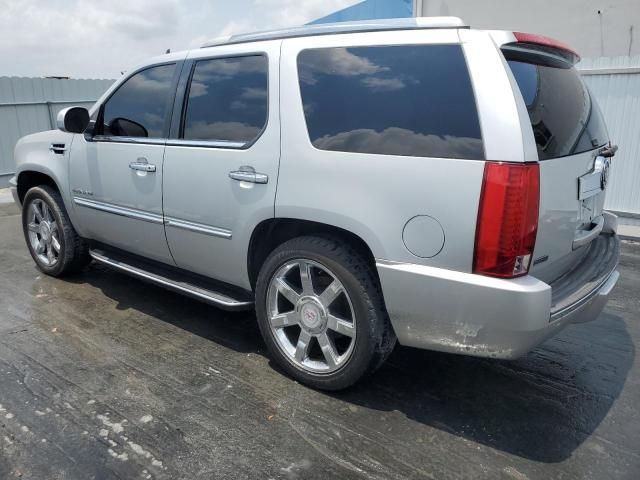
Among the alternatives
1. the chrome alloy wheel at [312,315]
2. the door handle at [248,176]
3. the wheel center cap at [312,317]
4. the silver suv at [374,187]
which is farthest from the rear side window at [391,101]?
the wheel center cap at [312,317]

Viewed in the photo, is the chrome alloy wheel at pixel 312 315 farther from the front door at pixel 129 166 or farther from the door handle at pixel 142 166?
the door handle at pixel 142 166

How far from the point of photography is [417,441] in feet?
8.52

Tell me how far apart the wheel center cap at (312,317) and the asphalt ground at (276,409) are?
397 mm

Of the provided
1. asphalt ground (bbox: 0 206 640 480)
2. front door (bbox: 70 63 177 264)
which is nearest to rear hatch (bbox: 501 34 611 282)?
asphalt ground (bbox: 0 206 640 480)

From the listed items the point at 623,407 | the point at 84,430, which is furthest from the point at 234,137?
the point at 623,407

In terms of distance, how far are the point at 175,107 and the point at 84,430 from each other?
6.92 ft

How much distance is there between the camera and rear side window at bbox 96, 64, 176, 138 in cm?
370

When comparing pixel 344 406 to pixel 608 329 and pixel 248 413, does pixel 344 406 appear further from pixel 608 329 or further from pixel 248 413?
pixel 608 329

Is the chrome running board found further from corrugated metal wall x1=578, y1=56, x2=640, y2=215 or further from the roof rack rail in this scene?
corrugated metal wall x1=578, y1=56, x2=640, y2=215

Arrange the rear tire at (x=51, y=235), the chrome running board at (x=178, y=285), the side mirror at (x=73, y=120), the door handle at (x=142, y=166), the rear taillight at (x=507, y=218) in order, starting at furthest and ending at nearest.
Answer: the rear tire at (x=51, y=235), the side mirror at (x=73, y=120), the door handle at (x=142, y=166), the chrome running board at (x=178, y=285), the rear taillight at (x=507, y=218)

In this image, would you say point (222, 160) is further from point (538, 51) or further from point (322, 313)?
point (538, 51)

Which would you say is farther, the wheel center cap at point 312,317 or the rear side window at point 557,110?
the wheel center cap at point 312,317

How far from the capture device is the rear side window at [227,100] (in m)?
3.14

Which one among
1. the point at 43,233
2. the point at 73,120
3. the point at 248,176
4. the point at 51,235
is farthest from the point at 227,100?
the point at 43,233
